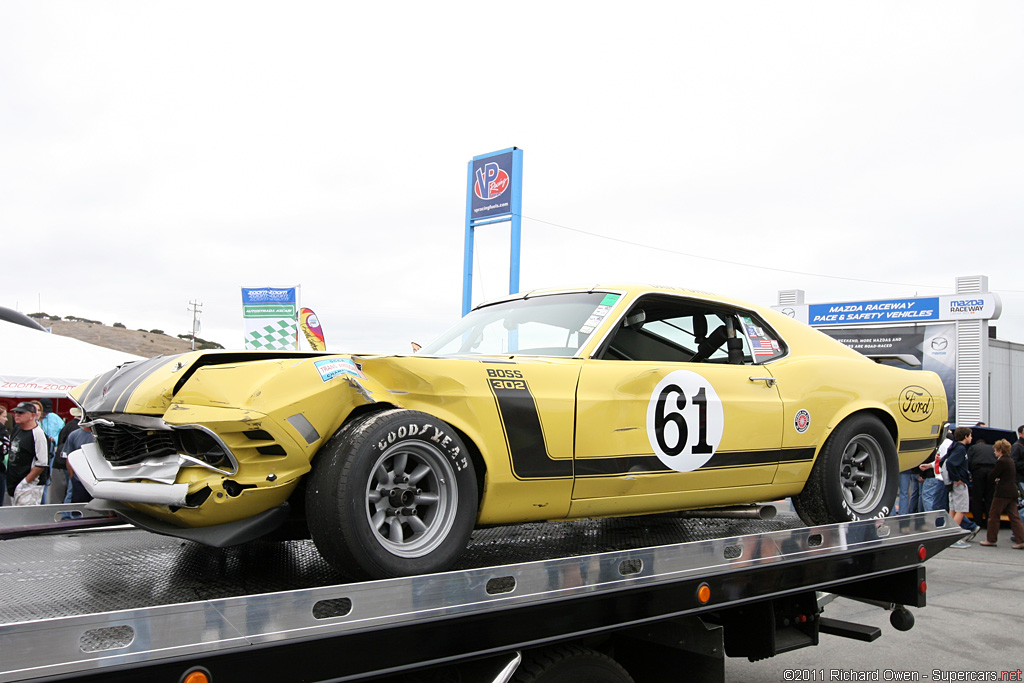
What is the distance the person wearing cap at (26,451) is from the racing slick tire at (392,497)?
693cm

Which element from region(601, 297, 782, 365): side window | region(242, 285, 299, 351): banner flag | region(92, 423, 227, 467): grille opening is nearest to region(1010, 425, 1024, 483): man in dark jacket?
region(601, 297, 782, 365): side window

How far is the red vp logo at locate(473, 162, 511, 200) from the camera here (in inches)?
567

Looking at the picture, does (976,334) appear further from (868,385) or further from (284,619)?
(284,619)

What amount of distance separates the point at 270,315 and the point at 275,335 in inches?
20.0

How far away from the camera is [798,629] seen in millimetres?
3990

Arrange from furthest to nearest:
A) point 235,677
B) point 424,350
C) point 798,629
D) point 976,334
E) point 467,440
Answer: point 976,334
point 424,350
point 798,629
point 467,440
point 235,677

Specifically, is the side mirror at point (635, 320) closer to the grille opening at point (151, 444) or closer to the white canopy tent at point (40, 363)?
the grille opening at point (151, 444)

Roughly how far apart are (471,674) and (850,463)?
9.25 ft

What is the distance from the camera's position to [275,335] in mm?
19547

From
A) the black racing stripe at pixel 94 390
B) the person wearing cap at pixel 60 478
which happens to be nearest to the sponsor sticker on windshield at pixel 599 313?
the black racing stripe at pixel 94 390

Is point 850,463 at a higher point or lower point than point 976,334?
lower

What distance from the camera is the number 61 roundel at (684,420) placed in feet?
11.6

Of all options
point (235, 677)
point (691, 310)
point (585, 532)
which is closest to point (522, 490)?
point (585, 532)

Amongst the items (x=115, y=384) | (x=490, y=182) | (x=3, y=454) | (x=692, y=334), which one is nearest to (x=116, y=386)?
(x=115, y=384)
